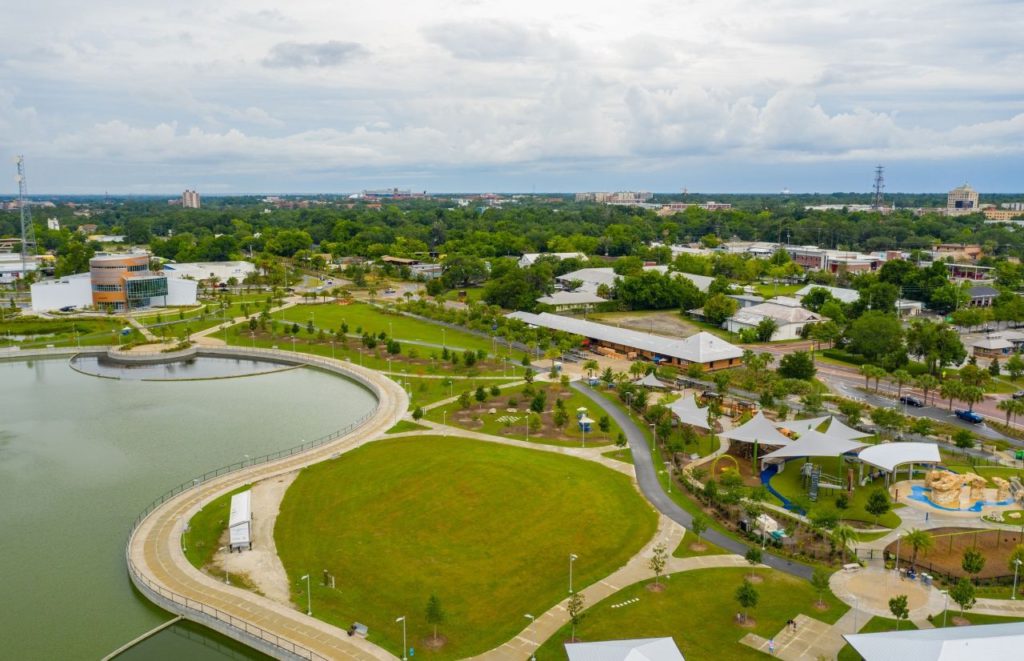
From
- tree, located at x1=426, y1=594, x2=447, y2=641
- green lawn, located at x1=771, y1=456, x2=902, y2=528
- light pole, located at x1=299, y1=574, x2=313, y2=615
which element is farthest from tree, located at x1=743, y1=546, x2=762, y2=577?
light pole, located at x1=299, y1=574, x2=313, y2=615

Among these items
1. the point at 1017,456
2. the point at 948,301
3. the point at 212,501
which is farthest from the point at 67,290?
the point at 948,301

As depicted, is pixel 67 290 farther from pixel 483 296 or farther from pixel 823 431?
pixel 823 431

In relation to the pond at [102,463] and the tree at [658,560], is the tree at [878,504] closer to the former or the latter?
the tree at [658,560]

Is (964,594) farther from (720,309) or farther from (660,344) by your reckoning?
(720,309)

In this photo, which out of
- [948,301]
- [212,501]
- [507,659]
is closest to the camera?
[507,659]

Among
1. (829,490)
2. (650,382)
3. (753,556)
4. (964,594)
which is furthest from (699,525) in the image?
(650,382)

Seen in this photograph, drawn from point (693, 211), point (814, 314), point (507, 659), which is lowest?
point (507, 659)

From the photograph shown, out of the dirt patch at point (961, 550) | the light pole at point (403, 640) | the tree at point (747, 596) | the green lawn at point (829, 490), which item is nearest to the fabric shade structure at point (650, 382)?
the green lawn at point (829, 490)
